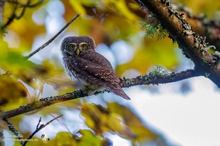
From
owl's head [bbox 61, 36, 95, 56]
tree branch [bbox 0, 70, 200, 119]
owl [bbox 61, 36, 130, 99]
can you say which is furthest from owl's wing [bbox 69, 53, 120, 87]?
tree branch [bbox 0, 70, 200, 119]

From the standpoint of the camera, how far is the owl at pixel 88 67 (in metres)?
2.63

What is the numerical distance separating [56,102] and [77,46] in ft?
5.48

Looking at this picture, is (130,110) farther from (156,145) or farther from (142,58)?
(142,58)

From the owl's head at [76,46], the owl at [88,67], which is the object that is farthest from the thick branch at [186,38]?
the owl's head at [76,46]

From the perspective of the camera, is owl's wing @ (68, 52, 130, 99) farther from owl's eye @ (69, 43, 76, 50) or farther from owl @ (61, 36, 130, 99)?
owl's eye @ (69, 43, 76, 50)

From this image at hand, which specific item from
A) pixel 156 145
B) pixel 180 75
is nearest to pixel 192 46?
pixel 180 75

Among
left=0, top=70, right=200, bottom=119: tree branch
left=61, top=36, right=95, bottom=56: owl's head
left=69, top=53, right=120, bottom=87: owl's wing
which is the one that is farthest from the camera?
left=61, top=36, right=95, bottom=56: owl's head

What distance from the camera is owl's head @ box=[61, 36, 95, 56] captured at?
3.49 m

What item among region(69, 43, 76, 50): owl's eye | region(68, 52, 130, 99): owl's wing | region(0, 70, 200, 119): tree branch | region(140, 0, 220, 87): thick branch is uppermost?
region(69, 43, 76, 50): owl's eye

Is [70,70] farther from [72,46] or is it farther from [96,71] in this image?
[72,46]

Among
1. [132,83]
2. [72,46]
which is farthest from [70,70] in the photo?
[132,83]

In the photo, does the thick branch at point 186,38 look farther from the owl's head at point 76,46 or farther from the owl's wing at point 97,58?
the owl's head at point 76,46

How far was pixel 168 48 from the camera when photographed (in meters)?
3.76

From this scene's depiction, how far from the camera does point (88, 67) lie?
301cm
